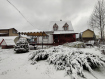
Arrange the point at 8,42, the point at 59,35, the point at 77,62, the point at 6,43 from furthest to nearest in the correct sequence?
the point at 59,35 < the point at 8,42 < the point at 6,43 < the point at 77,62

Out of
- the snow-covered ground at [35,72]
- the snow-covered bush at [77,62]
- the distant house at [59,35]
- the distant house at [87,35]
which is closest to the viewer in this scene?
the snow-covered ground at [35,72]

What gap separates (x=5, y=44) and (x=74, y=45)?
38.4 ft

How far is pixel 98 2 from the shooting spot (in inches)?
624

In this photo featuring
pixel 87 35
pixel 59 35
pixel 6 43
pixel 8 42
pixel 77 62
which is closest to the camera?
pixel 77 62

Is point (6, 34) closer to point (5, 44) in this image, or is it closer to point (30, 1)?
point (5, 44)

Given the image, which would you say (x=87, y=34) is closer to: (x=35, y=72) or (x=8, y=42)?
(x=8, y=42)

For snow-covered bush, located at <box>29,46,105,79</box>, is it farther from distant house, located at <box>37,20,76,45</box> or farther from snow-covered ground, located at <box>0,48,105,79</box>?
distant house, located at <box>37,20,76,45</box>

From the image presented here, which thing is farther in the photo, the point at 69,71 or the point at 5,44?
the point at 5,44

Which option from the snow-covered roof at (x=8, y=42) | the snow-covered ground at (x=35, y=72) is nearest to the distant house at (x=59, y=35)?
the snow-covered roof at (x=8, y=42)

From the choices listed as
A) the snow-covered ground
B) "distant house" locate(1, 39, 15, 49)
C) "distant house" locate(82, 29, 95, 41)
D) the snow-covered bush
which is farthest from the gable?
"distant house" locate(1, 39, 15, 49)

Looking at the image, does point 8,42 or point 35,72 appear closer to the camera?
point 35,72

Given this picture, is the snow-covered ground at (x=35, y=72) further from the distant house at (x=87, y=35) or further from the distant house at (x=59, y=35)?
the distant house at (x=87, y=35)

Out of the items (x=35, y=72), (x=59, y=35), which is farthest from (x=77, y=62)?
(x=59, y=35)

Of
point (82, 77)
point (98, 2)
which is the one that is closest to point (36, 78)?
point (82, 77)
